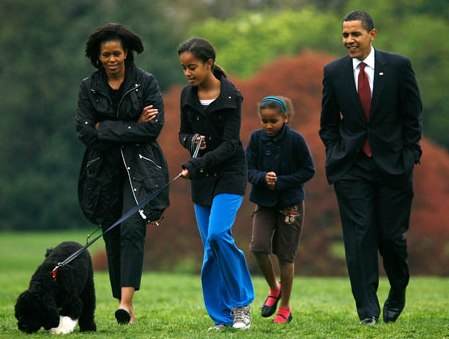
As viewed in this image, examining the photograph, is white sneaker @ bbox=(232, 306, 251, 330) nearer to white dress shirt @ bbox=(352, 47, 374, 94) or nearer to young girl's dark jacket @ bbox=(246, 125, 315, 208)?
young girl's dark jacket @ bbox=(246, 125, 315, 208)

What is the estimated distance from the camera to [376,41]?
52.8 metres

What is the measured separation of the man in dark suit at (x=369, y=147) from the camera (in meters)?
10.3

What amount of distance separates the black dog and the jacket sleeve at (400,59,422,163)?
2.92 m

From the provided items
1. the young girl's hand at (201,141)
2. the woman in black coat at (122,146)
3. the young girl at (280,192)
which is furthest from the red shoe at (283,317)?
the young girl's hand at (201,141)

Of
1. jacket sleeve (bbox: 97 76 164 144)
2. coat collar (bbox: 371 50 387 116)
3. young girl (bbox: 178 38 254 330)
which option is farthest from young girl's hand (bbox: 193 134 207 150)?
coat collar (bbox: 371 50 387 116)

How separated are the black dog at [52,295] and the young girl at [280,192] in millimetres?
2024

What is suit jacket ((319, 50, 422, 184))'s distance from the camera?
405 inches

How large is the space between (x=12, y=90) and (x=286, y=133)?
1992 inches

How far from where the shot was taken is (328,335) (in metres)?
9.70

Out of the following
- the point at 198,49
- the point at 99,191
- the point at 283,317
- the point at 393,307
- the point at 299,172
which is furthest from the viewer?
the point at 299,172

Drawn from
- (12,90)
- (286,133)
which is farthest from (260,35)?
(286,133)

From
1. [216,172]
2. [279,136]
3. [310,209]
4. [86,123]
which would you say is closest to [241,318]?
[216,172]

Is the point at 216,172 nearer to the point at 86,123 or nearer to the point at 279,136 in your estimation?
the point at 86,123

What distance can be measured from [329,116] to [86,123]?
2090 mm
